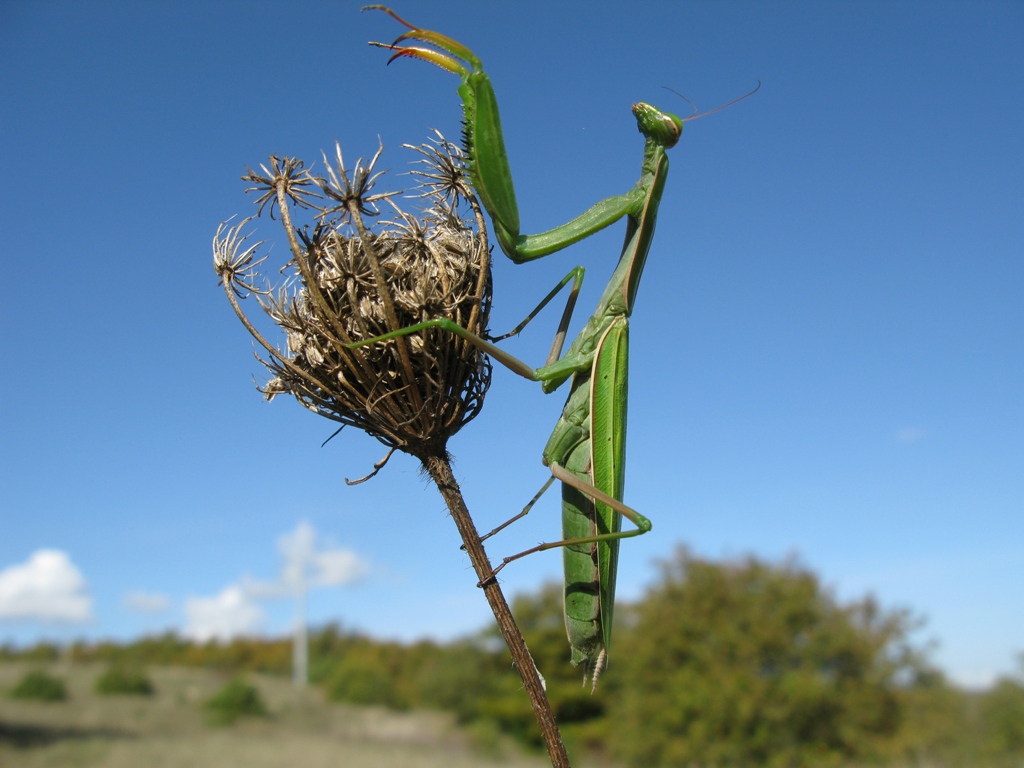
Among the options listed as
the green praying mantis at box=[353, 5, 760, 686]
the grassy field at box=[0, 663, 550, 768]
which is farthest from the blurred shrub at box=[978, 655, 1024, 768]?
the green praying mantis at box=[353, 5, 760, 686]

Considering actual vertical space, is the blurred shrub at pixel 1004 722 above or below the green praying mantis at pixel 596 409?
below

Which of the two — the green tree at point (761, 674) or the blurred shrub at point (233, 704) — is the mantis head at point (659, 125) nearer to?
the green tree at point (761, 674)

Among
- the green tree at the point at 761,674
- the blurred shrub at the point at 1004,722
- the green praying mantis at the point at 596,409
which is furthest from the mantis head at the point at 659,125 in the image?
the blurred shrub at the point at 1004,722

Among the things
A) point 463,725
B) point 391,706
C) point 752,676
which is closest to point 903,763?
point 752,676

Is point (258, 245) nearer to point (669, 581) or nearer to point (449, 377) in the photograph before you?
point (449, 377)

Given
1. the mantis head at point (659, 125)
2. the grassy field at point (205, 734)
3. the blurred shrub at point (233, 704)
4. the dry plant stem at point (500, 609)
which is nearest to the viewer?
the dry plant stem at point (500, 609)

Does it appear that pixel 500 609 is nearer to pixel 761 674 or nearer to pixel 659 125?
pixel 659 125

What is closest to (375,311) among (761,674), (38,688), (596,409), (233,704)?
(596,409)
